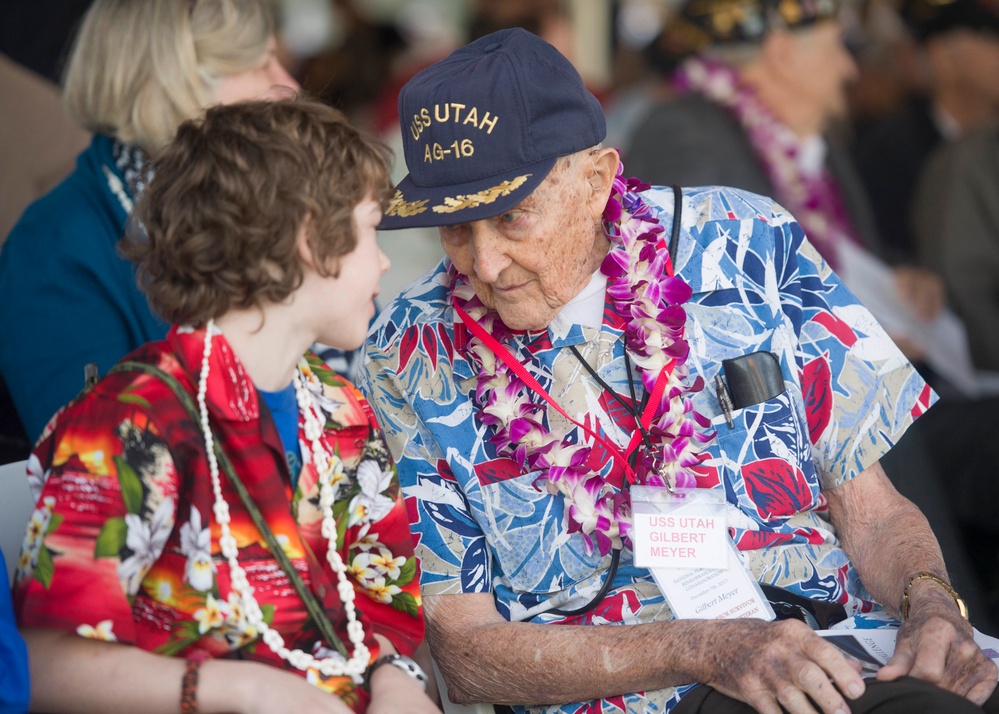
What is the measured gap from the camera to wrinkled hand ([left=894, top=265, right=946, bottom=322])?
4172 millimetres

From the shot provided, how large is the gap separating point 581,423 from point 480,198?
476mm

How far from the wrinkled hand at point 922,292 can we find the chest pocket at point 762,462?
90.6 inches

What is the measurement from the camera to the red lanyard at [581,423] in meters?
2.06

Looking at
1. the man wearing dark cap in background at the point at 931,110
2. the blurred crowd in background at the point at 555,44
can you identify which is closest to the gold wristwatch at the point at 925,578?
the blurred crowd in background at the point at 555,44

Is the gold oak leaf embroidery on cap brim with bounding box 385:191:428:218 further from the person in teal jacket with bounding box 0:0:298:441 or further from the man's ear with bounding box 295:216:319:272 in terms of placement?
the person in teal jacket with bounding box 0:0:298:441

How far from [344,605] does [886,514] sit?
1.09 m

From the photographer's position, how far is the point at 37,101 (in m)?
3.50

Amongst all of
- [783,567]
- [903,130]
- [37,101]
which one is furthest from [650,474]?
[903,130]

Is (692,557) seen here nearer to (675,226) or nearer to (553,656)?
(553,656)

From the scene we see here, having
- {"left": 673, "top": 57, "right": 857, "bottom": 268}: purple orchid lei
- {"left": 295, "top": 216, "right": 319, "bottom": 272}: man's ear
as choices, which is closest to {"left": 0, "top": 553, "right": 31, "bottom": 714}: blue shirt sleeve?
{"left": 295, "top": 216, "right": 319, "bottom": 272}: man's ear

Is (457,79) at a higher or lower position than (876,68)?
higher

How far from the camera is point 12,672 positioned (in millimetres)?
1390

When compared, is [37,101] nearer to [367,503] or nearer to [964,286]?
[367,503]

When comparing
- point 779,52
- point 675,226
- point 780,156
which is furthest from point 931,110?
point 675,226
